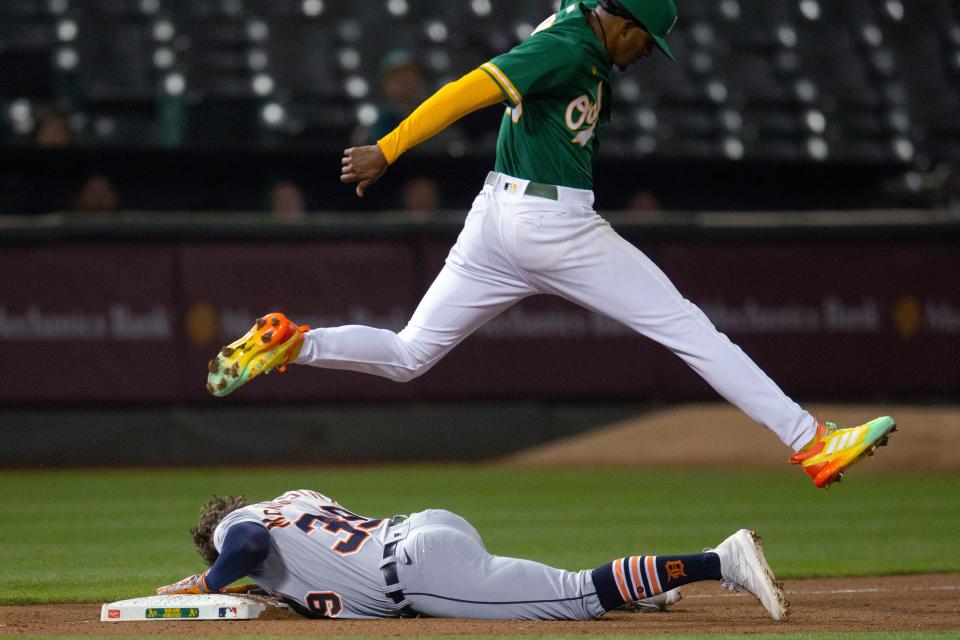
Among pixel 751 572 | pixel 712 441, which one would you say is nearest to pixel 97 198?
pixel 712 441

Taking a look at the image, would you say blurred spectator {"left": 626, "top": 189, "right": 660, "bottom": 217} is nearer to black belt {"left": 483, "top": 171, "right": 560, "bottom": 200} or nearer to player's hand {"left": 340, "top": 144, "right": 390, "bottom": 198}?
black belt {"left": 483, "top": 171, "right": 560, "bottom": 200}

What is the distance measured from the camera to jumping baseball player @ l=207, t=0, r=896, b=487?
15.0ft

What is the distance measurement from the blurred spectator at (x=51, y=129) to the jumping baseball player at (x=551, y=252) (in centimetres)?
771

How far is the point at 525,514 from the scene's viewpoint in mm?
8250

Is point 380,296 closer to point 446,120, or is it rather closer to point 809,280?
point 809,280

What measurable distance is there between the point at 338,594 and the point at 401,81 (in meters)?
7.37

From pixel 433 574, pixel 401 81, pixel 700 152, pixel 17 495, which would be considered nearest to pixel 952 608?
pixel 433 574

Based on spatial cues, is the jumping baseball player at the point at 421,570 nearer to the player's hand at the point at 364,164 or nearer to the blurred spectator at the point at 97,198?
the player's hand at the point at 364,164

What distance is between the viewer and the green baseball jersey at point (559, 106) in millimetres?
4629

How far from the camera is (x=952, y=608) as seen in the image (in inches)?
198

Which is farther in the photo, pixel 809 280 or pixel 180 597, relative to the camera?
pixel 809 280

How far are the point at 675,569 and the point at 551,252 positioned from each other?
1134mm

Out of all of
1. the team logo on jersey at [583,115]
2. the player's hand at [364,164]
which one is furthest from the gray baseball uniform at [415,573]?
the team logo on jersey at [583,115]

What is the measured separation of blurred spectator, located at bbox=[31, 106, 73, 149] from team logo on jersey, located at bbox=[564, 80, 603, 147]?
805 cm
